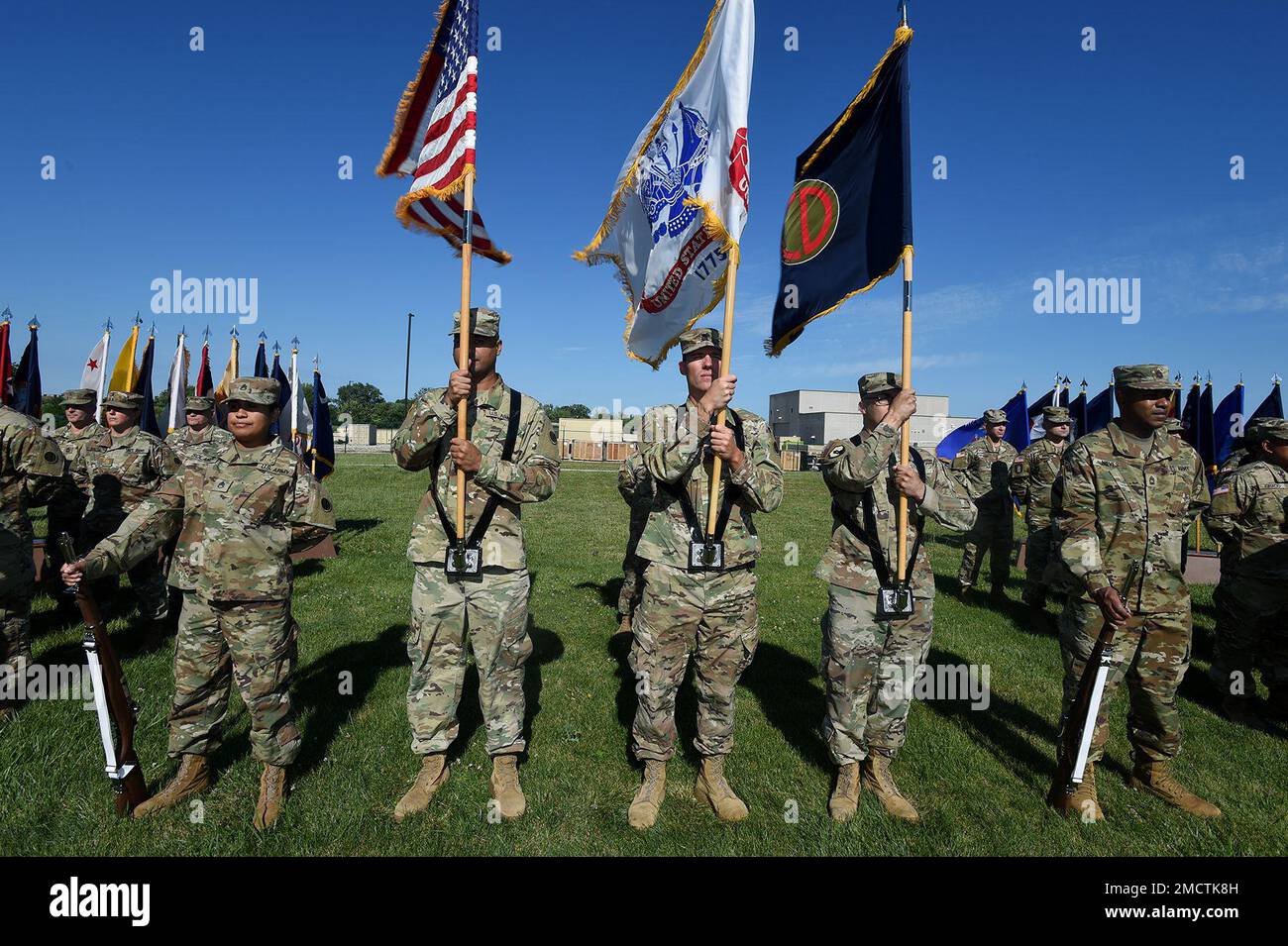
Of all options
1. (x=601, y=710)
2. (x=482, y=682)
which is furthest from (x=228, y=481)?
(x=601, y=710)

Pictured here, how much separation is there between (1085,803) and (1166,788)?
0.79m

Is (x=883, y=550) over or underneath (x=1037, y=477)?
underneath

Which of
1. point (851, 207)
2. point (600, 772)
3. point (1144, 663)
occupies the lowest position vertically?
point (600, 772)

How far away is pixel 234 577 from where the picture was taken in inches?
163

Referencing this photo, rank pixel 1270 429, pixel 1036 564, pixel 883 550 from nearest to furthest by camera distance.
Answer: pixel 883 550
pixel 1270 429
pixel 1036 564

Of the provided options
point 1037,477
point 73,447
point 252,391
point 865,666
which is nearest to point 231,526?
point 252,391

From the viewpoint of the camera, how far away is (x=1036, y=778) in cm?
494

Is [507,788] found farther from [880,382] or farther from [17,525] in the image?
[17,525]

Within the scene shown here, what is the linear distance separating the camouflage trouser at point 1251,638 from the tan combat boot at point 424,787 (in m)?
7.37

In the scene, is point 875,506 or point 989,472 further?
point 989,472

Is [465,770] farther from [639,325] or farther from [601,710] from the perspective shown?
[639,325]

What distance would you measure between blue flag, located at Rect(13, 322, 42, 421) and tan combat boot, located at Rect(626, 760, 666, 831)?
12.2 m
